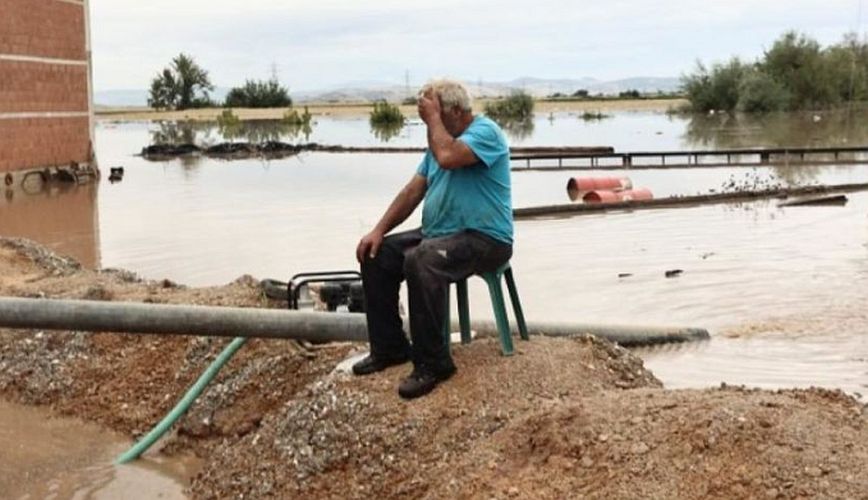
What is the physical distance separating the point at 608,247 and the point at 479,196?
13.3 m

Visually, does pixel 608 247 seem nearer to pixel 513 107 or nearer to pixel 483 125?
pixel 483 125

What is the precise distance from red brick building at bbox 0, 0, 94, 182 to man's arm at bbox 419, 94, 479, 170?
27.0 metres

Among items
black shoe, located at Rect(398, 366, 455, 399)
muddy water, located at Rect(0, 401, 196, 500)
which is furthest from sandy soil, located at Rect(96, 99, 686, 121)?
black shoe, located at Rect(398, 366, 455, 399)

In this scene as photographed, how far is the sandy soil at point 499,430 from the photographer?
4.41 m

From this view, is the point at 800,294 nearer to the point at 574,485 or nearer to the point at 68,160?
the point at 574,485

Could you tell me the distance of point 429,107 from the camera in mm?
5512

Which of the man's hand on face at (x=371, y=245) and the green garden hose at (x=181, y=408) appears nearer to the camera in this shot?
the man's hand on face at (x=371, y=245)

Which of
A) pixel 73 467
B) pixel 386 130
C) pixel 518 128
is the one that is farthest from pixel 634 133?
pixel 73 467

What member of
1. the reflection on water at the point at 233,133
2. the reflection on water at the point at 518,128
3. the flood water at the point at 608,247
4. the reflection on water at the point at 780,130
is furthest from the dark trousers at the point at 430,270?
the reflection on water at the point at 518,128

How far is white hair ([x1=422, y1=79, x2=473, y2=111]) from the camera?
553 cm

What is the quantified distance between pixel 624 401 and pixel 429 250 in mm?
1200

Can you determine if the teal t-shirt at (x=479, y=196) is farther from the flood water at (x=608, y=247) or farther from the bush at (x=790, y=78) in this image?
the bush at (x=790, y=78)

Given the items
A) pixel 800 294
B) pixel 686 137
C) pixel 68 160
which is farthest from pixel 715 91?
pixel 800 294

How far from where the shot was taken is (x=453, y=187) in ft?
18.4
